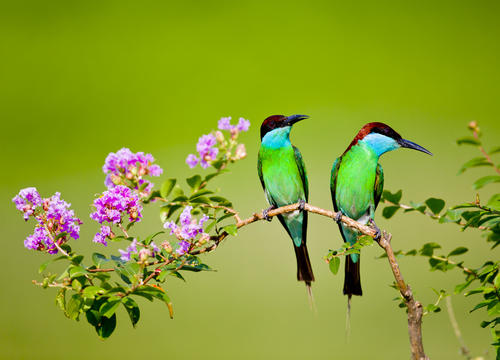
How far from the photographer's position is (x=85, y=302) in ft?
3.24

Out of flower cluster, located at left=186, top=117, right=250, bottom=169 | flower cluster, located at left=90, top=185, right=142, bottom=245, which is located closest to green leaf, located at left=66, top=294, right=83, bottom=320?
flower cluster, located at left=90, top=185, right=142, bottom=245

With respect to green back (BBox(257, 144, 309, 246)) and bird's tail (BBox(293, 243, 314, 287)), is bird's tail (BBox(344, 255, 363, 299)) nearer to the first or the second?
bird's tail (BBox(293, 243, 314, 287))

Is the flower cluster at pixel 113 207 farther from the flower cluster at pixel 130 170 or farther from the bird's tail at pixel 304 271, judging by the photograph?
the bird's tail at pixel 304 271

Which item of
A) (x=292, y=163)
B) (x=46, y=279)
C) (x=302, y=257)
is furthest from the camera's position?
(x=292, y=163)

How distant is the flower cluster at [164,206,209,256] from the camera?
98 centimetres

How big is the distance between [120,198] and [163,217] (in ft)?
0.41

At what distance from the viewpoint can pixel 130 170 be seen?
3.47ft

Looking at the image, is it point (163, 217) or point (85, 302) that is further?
point (163, 217)

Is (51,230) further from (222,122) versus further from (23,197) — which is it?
(222,122)

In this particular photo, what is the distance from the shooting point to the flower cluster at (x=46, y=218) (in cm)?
100

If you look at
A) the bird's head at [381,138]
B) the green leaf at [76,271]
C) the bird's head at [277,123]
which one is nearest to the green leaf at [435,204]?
the bird's head at [381,138]

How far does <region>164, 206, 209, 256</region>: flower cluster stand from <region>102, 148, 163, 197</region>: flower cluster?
0.12 metres

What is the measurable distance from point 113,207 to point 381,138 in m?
0.82

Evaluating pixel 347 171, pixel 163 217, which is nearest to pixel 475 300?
pixel 347 171
